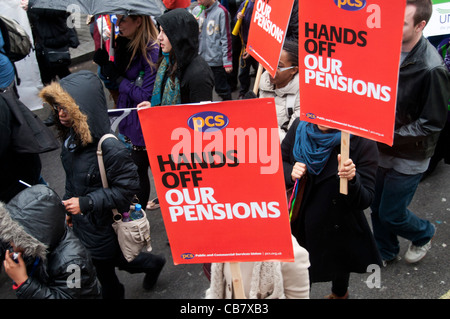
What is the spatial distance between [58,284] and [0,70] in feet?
10.3

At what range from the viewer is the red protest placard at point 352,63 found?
89.0 inches

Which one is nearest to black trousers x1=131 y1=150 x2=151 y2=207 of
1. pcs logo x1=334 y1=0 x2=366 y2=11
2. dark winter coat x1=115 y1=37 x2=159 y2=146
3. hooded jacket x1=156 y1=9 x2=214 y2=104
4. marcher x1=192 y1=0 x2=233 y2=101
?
dark winter coat x1=115 y1=37 x2=159 y2=146

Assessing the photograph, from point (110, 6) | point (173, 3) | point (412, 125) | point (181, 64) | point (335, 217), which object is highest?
point (110, 6)

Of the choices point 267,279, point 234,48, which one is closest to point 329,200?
point 267,279

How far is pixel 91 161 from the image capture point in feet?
10.5

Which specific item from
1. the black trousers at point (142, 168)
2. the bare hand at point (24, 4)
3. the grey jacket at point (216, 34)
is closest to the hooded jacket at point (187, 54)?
the black trousers at point (142, 168)

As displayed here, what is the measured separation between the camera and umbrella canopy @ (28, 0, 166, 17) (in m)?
3.90

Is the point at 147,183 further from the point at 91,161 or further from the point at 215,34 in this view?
the point at 215,34

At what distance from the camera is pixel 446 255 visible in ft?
13.2

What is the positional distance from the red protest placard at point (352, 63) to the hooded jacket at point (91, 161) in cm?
126

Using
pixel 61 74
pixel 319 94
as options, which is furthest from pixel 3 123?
pixel 61 74

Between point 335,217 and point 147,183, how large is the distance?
1947 mm

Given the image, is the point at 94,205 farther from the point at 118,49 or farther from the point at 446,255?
the point at 446,255

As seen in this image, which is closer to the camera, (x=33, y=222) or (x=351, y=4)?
(x=351, y=4)
